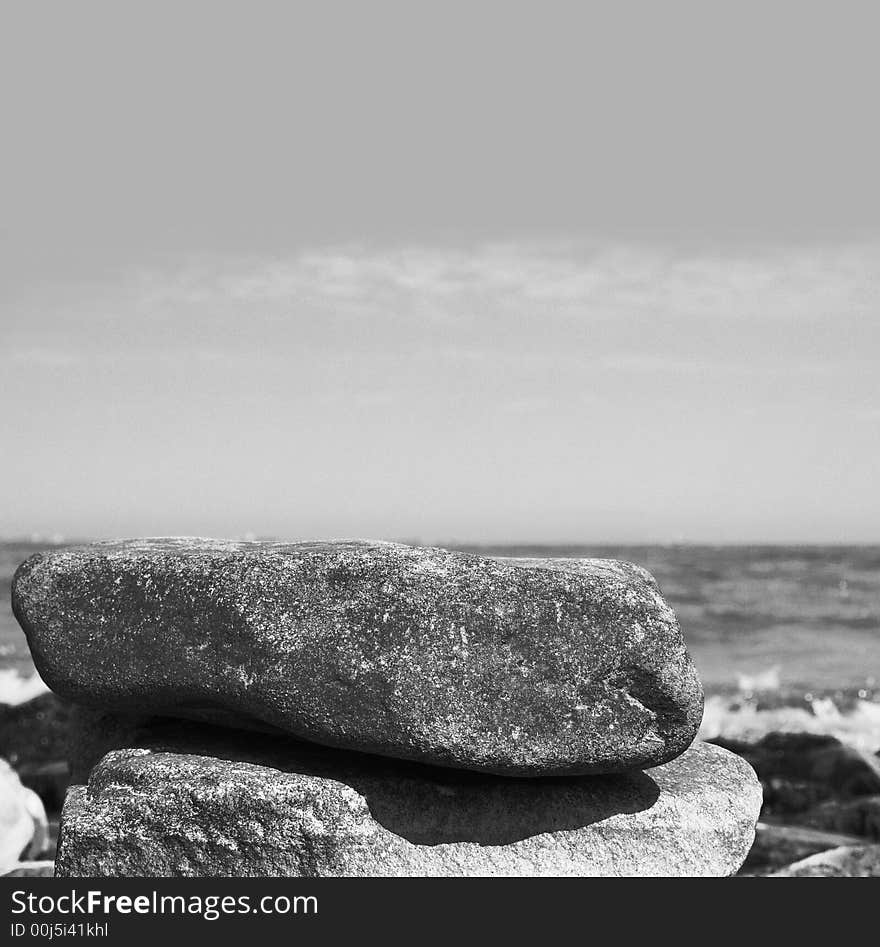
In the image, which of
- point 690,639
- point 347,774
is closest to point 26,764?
point 347,774

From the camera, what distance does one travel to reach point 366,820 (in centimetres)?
443

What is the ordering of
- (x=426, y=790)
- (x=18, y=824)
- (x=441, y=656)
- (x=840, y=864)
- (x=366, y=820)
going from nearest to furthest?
1. (x=441, y=656)
2. (x=366, y=820)
3. (x=426, y=790)
4. (x=840, y=864)
5. (x=18, y=824)

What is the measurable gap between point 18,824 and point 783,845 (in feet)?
18.1

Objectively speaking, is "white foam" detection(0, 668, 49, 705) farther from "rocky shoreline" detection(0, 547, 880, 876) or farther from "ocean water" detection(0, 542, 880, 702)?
"rocky shoreline" detection(0, 547, 880, 876)

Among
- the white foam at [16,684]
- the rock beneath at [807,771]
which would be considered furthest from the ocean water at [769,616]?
the rock beneath at [807,771]

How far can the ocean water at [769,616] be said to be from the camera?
17188 millimetres

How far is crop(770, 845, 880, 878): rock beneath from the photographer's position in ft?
22.6

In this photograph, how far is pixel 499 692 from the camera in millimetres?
4227

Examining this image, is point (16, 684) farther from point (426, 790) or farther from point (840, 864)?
point (426, 790)

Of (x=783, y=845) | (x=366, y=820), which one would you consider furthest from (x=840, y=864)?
(x=366, y=820)

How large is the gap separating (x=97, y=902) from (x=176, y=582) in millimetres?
1366

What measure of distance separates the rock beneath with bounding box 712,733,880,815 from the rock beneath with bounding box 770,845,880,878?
5.99 ft

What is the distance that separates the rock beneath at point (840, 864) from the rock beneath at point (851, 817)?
1.25 m

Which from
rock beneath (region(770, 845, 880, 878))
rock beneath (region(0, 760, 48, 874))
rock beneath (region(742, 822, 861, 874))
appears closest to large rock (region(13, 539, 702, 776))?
rock beneath (region(770, 845, 880, 878))
